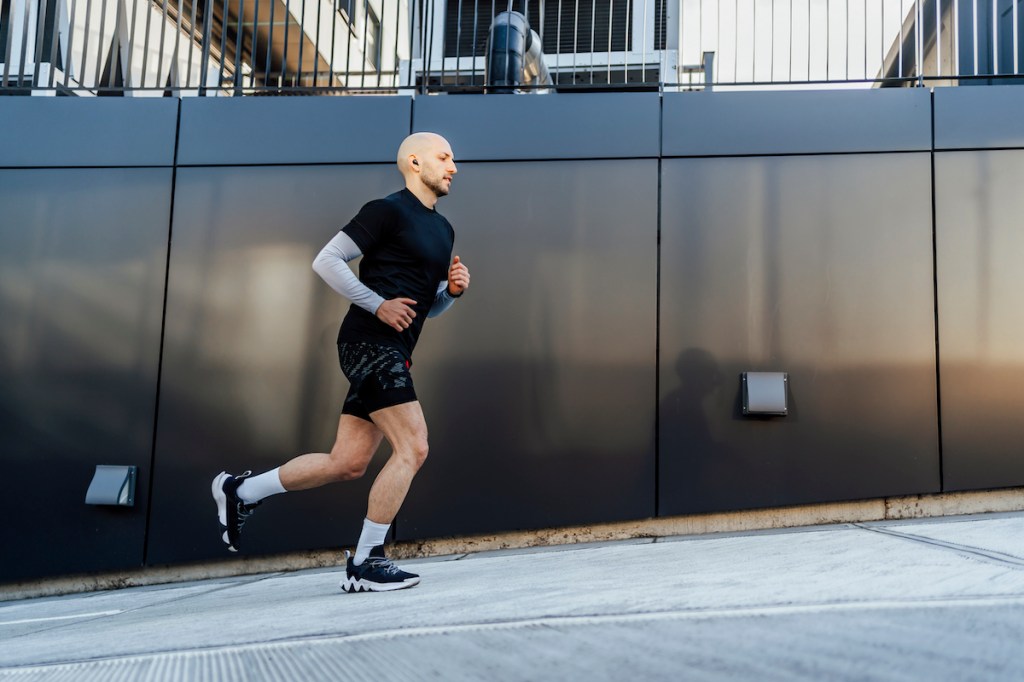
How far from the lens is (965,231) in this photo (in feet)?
16.4

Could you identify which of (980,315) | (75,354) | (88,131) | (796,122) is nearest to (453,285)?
(796,122)

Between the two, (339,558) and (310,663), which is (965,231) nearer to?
(339,558)

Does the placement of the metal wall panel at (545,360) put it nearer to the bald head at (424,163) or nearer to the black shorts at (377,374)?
the bald head at (424,163)

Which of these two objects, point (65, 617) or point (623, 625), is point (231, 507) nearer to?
point (65, 617)

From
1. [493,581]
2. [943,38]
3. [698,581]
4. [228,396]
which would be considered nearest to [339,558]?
[228,396]

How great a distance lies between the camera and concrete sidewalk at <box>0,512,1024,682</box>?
168 centimetres

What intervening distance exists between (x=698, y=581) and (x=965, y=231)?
3329mm

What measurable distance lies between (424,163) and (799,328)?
2.49m

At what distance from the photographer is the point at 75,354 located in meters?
5.40

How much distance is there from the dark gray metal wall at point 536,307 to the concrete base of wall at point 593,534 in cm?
13

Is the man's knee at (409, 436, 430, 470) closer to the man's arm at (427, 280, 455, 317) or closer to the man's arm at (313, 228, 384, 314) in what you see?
the man's arm at (313, 228, 384, 314)

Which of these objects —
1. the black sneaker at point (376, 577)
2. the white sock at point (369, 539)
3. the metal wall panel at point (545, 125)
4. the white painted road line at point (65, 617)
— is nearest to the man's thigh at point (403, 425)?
the white sock at point (369, 539)

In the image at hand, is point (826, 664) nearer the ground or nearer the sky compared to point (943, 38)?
nearer the ground

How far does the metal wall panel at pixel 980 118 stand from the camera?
5043mm
